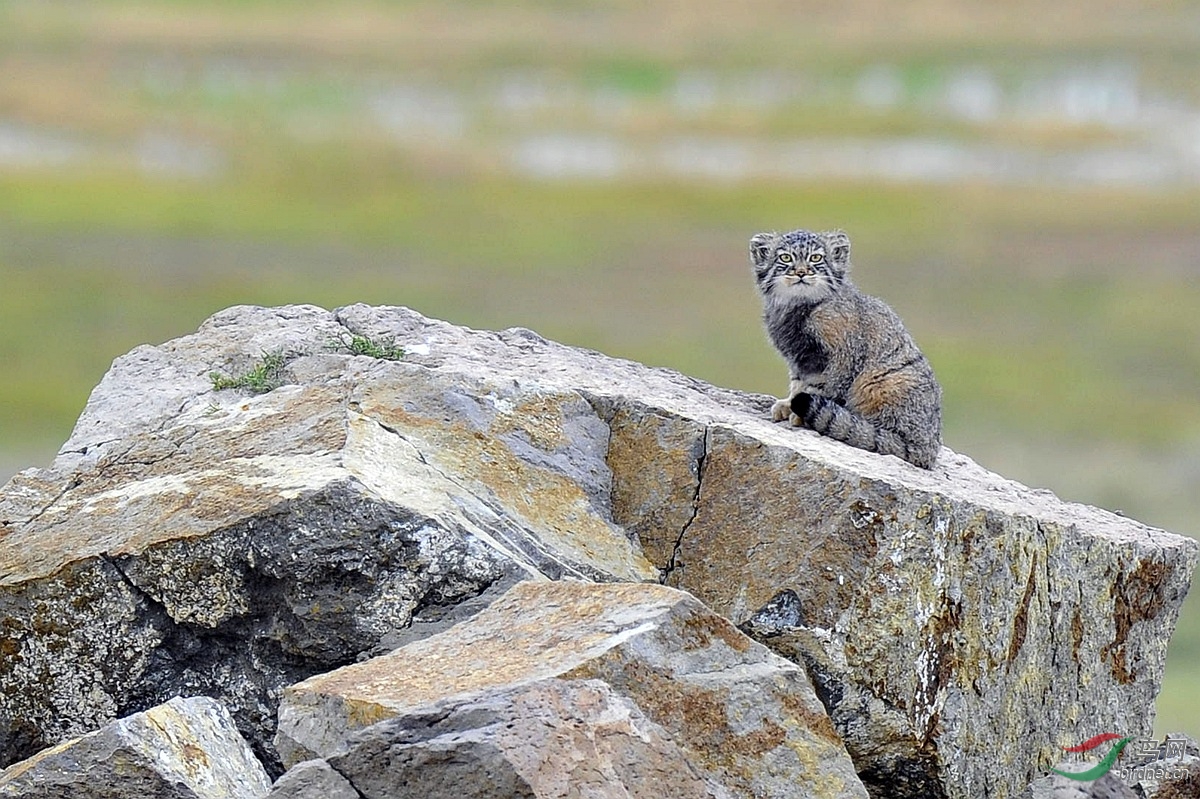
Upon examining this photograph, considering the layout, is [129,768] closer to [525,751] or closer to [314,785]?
[314,785]

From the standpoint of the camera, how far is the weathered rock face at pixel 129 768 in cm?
950

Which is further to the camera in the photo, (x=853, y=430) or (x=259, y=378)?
(x=853, y=430)

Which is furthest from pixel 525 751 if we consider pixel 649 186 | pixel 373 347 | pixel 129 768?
pixel 649 186

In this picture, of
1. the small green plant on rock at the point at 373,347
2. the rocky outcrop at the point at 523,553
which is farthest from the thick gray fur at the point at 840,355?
the small green plant on rock at the point at 373,347

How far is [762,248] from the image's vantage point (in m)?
14.5

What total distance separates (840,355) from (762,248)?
108 centimetres

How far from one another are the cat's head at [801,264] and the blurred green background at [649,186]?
417 inches

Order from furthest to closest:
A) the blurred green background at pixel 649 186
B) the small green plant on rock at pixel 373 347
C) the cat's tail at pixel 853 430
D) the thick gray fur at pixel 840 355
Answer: the blurred green background at pixel 649 186
the thick gray fur at pixel 840 355
the cat's tail at pixel 853 430
the small green plant on rock at pixel 373 347

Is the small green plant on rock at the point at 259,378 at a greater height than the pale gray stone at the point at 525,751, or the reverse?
the small green plant on rock at the point at 259,378

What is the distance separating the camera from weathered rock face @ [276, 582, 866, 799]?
8836 millimetres

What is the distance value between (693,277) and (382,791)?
39754 millimetres

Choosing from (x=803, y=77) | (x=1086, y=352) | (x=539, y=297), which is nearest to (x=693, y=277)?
(x=539, y=297)

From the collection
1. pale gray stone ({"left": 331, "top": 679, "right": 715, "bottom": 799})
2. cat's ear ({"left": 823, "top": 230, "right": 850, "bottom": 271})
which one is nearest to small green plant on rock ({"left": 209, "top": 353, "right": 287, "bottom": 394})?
pale gray stone ({"left": 331, "top": 679, "right": 715, "bottom": 799})

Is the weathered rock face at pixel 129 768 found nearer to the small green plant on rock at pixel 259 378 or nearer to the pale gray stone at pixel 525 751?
the pale gray stone at pixel 525 751
